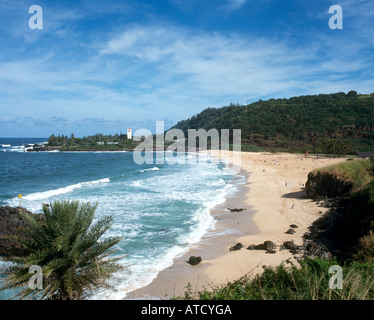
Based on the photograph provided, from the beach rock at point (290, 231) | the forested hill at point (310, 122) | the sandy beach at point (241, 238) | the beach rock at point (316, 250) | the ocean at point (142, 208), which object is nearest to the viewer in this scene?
the sandy beach at point (241, 238)

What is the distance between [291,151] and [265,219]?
51200 mm

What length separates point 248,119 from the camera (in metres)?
91.9

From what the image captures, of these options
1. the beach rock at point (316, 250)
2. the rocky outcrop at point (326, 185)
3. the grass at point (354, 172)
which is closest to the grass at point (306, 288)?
the beach rock at point (316, 250)

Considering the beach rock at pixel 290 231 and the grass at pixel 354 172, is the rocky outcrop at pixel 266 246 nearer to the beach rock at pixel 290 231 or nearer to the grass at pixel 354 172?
the beach rock at pixel 290 231

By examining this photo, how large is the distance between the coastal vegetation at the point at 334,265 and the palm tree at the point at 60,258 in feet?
8.29

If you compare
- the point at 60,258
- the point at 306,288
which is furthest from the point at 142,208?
the point at 306,288

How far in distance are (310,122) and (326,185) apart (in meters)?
65.0

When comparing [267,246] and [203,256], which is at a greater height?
[267,246]

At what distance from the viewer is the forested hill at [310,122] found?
67.2 metres

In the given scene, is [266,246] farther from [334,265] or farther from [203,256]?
[334,265]

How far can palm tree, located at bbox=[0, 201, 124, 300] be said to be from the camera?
6.20 meters

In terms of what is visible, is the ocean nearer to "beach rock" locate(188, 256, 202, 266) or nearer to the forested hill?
"beach rock" locate(188, 256, 202, 266)

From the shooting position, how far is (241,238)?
13172mm
